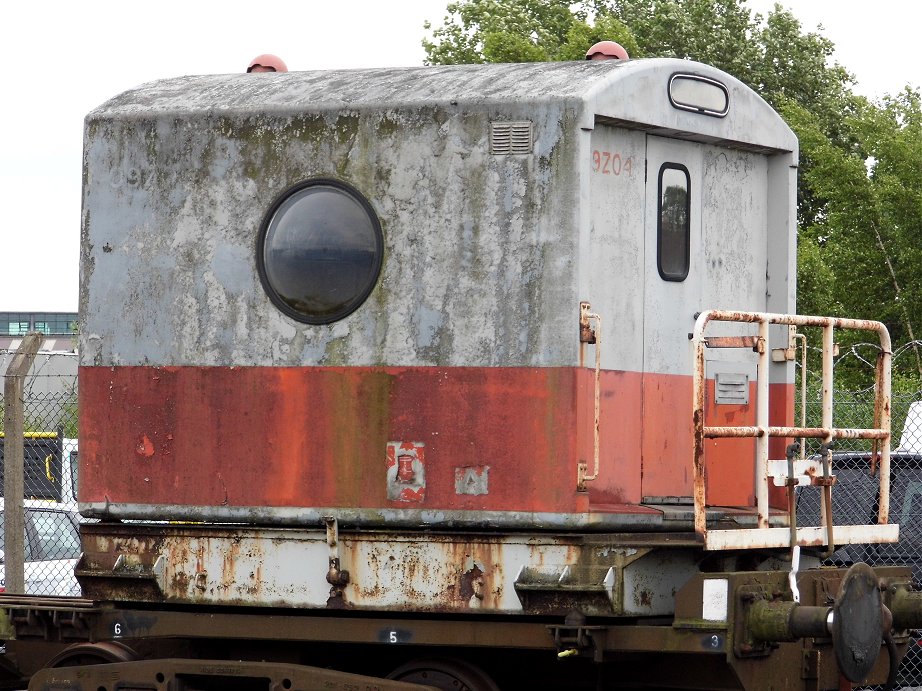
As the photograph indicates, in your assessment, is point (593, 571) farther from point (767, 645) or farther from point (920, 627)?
point (920, 627)

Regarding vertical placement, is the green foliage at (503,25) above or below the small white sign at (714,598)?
above

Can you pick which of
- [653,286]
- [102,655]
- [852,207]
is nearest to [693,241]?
[653,286]

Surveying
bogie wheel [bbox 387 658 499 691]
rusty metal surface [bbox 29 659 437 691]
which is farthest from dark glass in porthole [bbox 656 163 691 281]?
rusty metal surface [bbox 29 659 437 691]

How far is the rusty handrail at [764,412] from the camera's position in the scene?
281 inches

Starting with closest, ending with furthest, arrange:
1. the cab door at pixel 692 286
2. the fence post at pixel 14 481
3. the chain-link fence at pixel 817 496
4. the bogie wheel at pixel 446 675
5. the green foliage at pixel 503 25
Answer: the bogie wheel at pixel 446 675
the cab door at pixel 692 286
the fence post at pixel 14 481
the chain-link fence at pixel 817 496
the green foliage at pixel 503 25

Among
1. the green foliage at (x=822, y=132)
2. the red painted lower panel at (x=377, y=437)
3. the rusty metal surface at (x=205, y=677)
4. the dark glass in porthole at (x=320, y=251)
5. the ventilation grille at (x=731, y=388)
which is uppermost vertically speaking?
the green foliage at (x=822, y=132)

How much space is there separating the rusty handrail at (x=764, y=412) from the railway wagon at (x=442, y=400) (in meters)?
0.02

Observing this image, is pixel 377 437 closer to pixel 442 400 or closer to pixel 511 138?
pixel 442 400

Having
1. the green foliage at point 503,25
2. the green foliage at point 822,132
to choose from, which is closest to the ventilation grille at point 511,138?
the green foliage at point 822,132

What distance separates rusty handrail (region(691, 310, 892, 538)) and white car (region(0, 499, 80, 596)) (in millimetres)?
6815

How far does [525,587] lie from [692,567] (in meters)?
0.92

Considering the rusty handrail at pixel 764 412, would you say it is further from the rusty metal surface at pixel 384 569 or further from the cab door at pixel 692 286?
the cab door at pixel 692 286

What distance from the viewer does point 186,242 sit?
8164 mm

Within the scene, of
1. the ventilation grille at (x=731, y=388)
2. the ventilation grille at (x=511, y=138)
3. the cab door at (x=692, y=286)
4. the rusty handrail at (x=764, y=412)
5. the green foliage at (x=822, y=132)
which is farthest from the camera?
the green foliage at (x=822, y=132)
